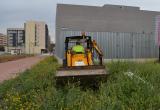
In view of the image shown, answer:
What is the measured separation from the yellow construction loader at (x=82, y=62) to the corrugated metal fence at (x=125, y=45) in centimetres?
1743

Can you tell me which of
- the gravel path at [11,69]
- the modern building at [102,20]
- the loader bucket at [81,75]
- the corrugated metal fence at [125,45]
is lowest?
the gravel path at [11,69]

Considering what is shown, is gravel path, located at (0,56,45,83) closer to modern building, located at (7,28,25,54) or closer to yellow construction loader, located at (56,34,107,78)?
yellow construction loader, located at (56,34,107,78)

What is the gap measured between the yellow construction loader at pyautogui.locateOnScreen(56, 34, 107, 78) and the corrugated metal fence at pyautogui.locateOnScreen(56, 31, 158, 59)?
17434 mm

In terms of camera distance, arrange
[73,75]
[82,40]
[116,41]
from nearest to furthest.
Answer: [73,75] → [82,40] → [116,41]

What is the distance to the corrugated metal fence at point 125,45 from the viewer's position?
32688mm

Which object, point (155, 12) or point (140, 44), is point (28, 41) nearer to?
point (155, 12)

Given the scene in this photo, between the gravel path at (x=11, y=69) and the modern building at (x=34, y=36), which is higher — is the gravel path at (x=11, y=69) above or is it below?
below

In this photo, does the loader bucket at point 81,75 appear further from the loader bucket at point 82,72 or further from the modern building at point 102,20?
the modern building at point 102,20

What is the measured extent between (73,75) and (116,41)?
2208 centimetres

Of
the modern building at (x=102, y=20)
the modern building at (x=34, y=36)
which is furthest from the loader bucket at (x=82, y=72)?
the modern building at (x=34, y=36)

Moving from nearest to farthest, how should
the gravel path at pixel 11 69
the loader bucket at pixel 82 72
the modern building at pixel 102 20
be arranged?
the loader bucket at pixel 82 72 → the gravel path at pixel 11 69 → the modern building at pixel 102 20

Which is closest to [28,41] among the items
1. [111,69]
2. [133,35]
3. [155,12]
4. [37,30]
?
[37,30]

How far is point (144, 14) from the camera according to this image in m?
45.6

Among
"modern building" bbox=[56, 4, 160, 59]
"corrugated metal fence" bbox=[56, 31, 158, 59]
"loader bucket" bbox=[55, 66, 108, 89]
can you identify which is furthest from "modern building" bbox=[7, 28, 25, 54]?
"loader bucket" bbox=[55, 66, 108, 89]
